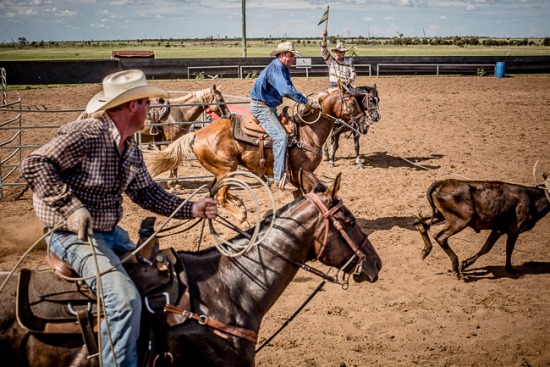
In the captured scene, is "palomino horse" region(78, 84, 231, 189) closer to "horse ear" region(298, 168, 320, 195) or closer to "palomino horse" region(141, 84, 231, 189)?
"palomino horse" region(141, 84, 231, 189)

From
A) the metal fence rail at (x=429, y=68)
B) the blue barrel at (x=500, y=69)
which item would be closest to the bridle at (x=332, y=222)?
the metal fence rail at (x=429, y=68)

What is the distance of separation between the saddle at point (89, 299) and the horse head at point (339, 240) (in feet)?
3.26

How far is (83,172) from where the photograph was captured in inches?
113

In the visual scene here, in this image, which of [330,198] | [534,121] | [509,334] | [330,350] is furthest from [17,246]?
[534,121]

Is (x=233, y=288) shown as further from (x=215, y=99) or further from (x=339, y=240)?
(x=215, y=99)

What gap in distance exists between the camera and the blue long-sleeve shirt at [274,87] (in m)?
7.59

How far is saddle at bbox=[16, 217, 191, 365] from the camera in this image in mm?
2895

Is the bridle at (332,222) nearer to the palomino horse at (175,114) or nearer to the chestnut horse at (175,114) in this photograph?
the palomino horse at (175,114)

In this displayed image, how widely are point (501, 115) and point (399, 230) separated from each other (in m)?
11.1

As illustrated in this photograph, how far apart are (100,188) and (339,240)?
164 centimetres

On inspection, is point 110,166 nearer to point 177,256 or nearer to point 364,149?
point 177,256

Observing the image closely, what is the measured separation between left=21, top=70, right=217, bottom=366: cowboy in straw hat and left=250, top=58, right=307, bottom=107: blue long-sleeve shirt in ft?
15.0

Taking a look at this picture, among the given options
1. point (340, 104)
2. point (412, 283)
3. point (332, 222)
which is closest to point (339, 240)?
point (332, 222)

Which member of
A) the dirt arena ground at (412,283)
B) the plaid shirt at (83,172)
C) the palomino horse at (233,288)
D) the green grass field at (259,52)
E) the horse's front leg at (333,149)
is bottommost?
the dirt arena ground at (412,283)
